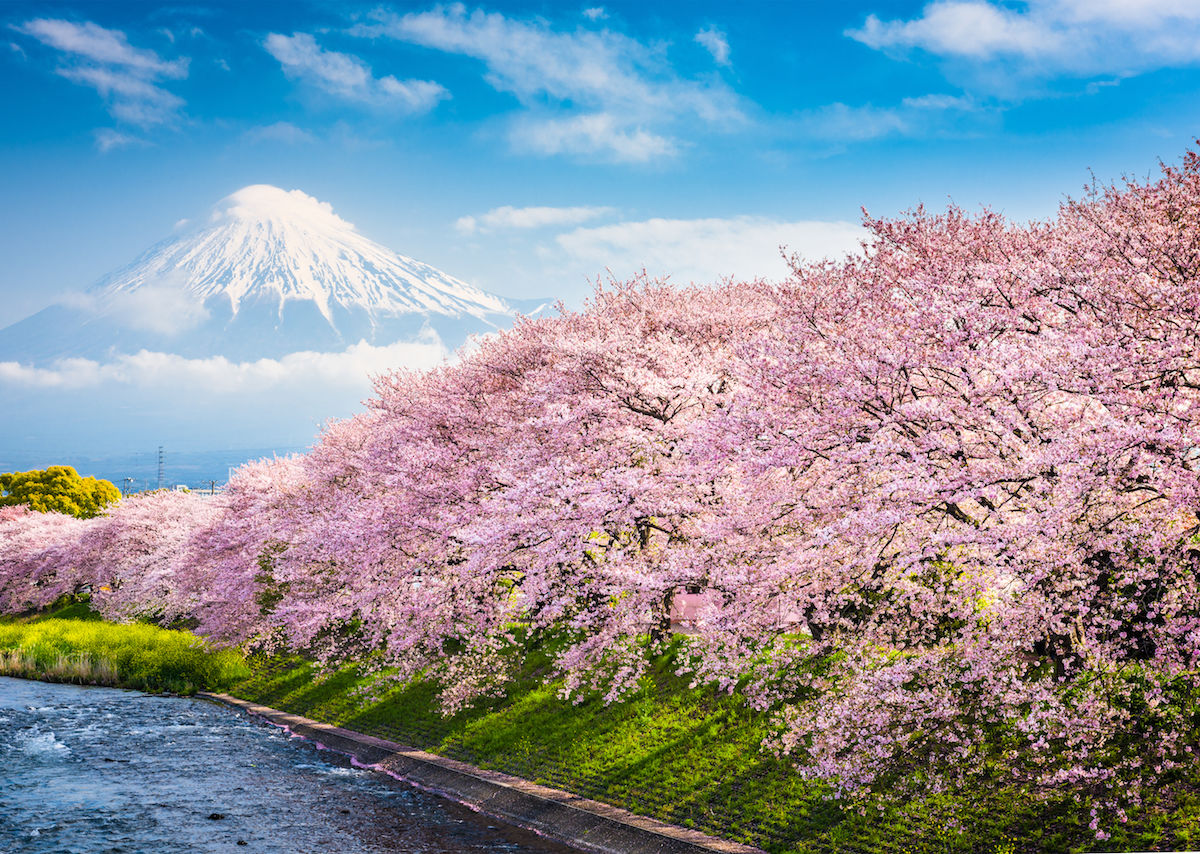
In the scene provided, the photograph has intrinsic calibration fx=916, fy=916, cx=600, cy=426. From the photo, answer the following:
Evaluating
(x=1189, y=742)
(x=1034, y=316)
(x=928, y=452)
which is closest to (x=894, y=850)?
(x=1189, y=742)

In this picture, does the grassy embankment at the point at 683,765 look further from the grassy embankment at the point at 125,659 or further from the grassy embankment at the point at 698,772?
the grassy embankment at the point at 125,659

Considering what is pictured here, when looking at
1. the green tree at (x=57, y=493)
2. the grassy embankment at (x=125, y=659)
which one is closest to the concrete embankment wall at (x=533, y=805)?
the grassy embankment at (x=125, y=659)

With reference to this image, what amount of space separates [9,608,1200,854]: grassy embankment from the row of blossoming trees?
1.89 ft

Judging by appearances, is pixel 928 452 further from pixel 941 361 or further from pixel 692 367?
pixel 692 367

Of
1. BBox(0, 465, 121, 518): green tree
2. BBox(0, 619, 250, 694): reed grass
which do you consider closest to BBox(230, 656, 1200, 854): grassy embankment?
BBox(0, 619, 250, 694): reed grass

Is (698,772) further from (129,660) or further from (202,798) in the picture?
(129,660)

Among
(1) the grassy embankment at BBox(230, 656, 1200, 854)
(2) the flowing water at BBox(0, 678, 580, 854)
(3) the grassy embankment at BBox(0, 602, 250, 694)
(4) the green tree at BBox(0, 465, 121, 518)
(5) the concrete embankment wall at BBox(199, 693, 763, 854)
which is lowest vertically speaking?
(3) the grassy embankment at BBox(0, 602, 250, 694)

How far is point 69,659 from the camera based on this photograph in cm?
4144

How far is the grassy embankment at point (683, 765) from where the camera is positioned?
12336mm

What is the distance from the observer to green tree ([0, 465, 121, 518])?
8288cm

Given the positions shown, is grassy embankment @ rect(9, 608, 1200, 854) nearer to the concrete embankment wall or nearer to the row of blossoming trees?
the concrete embankment wall

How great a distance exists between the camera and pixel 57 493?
84438 millimetres

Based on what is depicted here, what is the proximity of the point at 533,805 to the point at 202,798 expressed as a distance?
7.93 m

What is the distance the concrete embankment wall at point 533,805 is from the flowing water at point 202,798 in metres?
0.42
